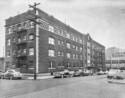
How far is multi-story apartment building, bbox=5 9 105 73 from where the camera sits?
34.1 m

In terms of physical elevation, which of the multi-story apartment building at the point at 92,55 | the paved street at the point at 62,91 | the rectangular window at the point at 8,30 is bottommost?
the paved street at the point at 62,91

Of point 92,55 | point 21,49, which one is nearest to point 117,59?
point 92,55

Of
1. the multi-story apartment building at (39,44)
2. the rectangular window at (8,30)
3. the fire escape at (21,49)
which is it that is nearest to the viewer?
the multi-story apartment building at (39,44)

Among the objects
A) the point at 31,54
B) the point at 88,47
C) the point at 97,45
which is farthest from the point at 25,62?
the point at 97,45

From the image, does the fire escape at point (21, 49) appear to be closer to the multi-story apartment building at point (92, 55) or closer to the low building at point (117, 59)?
the multi-story apartment building at point (92, 55)

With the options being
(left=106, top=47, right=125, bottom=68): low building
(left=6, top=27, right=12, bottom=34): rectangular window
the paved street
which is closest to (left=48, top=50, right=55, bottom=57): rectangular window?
(left=6, top=27, right=12, bottom=34): rectangular window

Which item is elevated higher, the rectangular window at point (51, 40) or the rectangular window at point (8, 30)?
the rectangular window at point (8, 30)

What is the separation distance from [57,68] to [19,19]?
1479cm

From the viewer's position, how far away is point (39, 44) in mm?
34000

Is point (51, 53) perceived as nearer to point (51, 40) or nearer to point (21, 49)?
point (51, 40)

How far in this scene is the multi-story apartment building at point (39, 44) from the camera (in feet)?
112

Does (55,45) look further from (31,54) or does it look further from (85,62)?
(85,62)

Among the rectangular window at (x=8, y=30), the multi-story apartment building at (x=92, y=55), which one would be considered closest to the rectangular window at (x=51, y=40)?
the rectangular window at (x=8, y=30)

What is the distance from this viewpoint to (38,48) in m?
33.8
